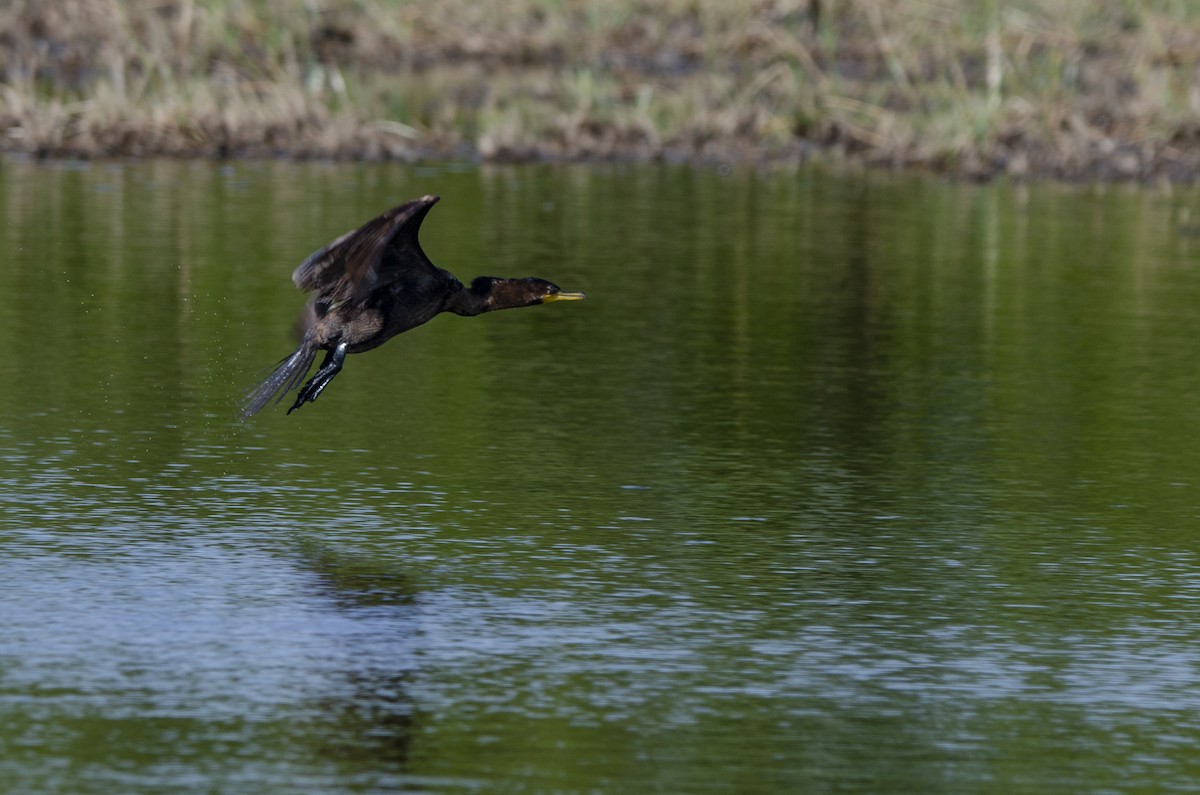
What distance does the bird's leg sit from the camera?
429 inches

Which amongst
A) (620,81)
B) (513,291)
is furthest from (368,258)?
(620,81)

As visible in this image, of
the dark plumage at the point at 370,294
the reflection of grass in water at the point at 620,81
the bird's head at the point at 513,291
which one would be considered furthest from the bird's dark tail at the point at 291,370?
the reflection of grass in water at the point at 620,81

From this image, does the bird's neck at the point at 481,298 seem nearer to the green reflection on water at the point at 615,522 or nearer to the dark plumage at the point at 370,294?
the dark plumage at the point at 370,294

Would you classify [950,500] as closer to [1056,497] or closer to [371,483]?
[1056,497]

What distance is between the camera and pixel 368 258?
10430mm

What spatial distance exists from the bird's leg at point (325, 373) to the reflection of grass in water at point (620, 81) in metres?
13.9

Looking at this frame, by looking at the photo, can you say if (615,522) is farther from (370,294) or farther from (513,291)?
(370,294)

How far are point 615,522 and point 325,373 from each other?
1.48 m

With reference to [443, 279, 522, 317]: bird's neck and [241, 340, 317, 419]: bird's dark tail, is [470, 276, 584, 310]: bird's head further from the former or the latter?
[241, 340, 317, 419]: bird's dark tail

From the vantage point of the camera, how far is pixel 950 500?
1110 centimetres

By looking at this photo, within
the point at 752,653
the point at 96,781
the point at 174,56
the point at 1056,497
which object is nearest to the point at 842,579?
the point at 752,653

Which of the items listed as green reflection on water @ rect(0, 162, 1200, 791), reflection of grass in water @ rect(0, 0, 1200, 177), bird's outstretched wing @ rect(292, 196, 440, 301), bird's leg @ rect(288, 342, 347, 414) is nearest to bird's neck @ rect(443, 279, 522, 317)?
bird's outstretched wing @ rect(292, 196, 440, 301)

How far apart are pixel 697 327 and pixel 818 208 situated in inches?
254

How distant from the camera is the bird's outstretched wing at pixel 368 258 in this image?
33.8 feet
